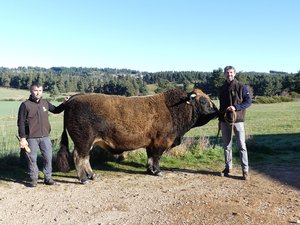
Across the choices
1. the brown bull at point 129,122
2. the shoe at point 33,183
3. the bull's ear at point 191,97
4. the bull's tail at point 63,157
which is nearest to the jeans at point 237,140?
the brown bull at point 129,122

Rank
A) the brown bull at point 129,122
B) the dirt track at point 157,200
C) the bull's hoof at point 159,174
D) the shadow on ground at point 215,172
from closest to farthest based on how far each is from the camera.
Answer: the dirt track at point 157,200, the brown bull at point 129,122, the shadow on ground at point 215,172, the bull's hoof at point 159,174

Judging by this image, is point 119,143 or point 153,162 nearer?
point 119,143

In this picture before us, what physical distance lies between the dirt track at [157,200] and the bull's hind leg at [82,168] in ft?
0.69

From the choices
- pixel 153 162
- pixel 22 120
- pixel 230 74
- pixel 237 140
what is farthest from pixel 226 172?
pixel 22 120

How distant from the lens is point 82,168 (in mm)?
8391

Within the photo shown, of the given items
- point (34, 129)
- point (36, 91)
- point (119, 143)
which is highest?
point (36, 91)

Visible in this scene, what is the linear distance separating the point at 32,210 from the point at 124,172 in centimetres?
315

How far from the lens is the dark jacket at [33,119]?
8.02 meters

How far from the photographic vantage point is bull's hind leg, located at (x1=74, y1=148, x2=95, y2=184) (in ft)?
27.2

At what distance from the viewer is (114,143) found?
873 cm

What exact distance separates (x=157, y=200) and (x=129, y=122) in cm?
224

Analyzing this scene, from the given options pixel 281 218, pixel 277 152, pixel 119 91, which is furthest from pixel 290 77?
pixel 281 218

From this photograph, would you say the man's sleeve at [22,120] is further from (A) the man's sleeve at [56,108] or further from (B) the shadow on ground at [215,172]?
(B) the shadow on ground at [215,172]

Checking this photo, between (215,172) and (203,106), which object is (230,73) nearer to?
(203,106)
